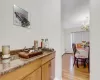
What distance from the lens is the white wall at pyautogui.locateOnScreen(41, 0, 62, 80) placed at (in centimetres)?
287

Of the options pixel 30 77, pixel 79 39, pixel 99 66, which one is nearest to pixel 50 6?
pixel 99 66

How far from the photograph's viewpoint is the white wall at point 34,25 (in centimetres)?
159

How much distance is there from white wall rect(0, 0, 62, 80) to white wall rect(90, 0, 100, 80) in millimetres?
874

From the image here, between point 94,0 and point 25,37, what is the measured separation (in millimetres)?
1772

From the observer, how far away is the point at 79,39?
8.73 m

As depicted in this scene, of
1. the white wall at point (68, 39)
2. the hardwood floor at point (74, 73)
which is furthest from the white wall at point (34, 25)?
the white wall at point (68, 39)

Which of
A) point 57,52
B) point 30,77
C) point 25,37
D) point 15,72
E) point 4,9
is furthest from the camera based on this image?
point 57,52

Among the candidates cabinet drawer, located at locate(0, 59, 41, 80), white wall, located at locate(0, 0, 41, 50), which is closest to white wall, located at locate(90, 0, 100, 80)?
white wall, located at locate(0, 0, 41, 50)

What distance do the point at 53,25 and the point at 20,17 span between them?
3.68 feet

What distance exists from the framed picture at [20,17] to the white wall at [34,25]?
2.9 inches

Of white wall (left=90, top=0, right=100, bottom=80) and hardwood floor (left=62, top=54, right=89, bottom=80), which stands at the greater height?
white wall (left=90, top=0, right=100, bottom=80)

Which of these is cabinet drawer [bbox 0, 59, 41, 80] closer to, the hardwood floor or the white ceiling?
the hardwood floor

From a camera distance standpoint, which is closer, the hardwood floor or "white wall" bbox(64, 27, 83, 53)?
the hardwood floor

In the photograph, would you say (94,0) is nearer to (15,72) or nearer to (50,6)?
(50,6)
